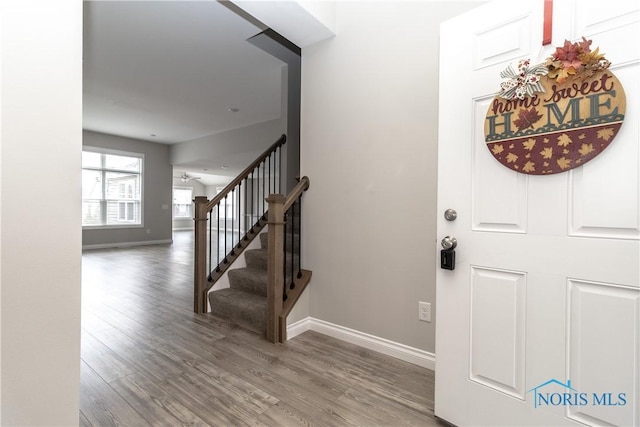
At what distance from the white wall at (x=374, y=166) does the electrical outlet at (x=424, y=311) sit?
35mm

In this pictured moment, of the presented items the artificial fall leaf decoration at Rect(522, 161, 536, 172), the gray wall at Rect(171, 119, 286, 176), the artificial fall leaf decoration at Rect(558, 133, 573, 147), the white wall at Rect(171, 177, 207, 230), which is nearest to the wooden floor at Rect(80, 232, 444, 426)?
the artificial fall leaf decoration at Rect(522, 161, 536, 172)

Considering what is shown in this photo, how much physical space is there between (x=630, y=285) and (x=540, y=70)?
84 centimetres

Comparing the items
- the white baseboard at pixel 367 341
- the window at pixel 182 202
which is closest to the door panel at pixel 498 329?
the white baseboard at pixel 367 341

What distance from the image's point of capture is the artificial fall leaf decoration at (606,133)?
39.0 inches

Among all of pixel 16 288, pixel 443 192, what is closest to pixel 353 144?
pixel 443 192

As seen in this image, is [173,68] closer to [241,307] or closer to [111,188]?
[241,307]

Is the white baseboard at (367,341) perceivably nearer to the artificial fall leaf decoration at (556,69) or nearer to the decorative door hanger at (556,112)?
the decorative door hanger at (556,112)

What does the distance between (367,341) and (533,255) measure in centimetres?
135

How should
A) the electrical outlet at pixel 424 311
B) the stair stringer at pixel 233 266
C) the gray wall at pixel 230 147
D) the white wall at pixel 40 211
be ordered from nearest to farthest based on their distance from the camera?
the white wall at pixel 40 211 → the electrical outlet at pixel 424 311 → the stair stringer at pixel 233 266 → the gray wall at pixel 230 147

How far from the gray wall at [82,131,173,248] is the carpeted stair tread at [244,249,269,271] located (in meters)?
5.89

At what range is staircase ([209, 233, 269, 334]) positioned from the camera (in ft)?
7.94

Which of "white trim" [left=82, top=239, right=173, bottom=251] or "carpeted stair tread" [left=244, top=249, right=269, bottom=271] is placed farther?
"white trim" [left=82, top=239, right=173, bottom=251]

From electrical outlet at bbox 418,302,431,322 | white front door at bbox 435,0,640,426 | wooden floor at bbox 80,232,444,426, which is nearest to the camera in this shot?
white front door at bbox 435,0,640,426

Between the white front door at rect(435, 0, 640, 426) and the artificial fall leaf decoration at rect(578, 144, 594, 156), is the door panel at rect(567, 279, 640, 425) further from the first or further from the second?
the artificial fall leaf decoration at rect(578, 144, 594, 156)
